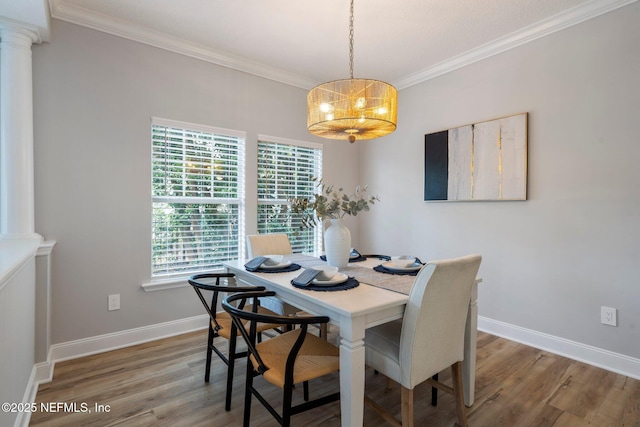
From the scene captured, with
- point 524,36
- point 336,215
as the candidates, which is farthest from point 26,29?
point 524,36

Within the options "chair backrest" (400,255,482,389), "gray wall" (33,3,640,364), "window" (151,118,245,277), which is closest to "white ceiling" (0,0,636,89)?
"gray wall" (33,3,640,364)

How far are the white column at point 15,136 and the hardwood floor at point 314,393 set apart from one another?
1.15 meters

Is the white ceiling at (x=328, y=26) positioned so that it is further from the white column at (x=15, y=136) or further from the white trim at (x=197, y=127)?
the white trim at (x=197, y=127)

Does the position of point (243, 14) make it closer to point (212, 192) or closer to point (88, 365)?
point (212, 192)

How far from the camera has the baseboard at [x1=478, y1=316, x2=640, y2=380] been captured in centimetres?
232

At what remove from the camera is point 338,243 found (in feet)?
7.43

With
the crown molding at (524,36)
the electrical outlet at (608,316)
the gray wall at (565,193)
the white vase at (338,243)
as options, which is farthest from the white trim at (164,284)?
the electrical outlet at (608,316)

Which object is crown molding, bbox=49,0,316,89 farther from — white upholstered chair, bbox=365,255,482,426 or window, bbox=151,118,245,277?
white upholstered chair, bbox=365,255,482,426

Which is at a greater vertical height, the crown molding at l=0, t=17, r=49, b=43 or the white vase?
the crown molding at l=0, t=17, r=49, b=43

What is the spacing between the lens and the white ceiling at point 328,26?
8.05 feet

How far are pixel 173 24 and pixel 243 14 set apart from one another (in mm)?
652

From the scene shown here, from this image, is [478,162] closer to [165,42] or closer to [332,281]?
[332,281]

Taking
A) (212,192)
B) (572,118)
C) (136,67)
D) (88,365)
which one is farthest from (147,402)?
(572,118)

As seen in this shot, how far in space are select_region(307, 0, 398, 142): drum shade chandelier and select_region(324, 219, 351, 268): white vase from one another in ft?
2.03
